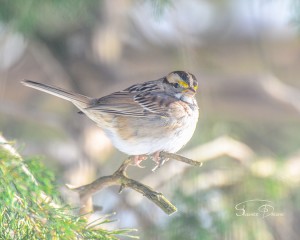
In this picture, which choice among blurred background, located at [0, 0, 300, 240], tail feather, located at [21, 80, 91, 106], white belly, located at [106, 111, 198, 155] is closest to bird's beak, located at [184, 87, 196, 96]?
white belly, located at [106, 111, 198, 155]

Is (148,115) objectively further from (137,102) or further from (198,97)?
(198,97)

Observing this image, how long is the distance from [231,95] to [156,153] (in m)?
2.41

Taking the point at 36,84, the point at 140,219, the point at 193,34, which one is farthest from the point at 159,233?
the point at 193,34

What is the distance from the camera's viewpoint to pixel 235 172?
4160 millimetres

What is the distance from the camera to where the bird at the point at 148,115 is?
292 centimetres

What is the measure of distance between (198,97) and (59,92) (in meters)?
2.56

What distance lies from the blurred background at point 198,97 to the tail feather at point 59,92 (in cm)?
41

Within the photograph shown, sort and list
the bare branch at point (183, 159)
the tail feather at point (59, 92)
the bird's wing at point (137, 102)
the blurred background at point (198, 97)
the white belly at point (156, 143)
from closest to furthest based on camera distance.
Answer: the bare branch at point (183, 159) < the tail feather at point (59, 92) < the white belly at point (156, 143) < the bird's wing at point (137, 102) < the blurred background at point (198, 97)

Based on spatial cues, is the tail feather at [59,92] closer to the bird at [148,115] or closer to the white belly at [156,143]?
the bird at [148,115]

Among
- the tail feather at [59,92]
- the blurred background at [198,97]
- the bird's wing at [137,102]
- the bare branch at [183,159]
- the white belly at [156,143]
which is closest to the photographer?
the bare branch at [183,159]

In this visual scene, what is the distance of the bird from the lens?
9.58ft

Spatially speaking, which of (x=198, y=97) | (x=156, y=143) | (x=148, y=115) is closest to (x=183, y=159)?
(x=156, y=143)

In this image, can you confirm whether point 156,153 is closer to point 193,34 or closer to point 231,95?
point 231,95

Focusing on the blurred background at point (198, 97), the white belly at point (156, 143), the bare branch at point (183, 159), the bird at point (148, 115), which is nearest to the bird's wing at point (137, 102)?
the bird at point (148, 115)
